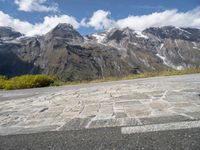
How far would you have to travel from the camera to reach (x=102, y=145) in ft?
12.5

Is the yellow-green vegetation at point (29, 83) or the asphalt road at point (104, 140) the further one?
the yellow-green vegetation at point (29, 83)

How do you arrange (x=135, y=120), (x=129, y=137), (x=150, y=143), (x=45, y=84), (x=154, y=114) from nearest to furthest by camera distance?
(x=150, y=143) → (x=129, y=137) → (x=135, y=120) → (x=154, y=114) → (x=45, y=84)

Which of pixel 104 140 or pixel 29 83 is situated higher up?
pixel 29 83

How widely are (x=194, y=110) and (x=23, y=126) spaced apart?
3516mm

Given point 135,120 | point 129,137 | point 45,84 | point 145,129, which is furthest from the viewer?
point 45,84

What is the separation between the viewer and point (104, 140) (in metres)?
4.02

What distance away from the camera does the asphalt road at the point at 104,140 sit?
3.61 m

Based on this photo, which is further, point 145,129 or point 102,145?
point 145,129

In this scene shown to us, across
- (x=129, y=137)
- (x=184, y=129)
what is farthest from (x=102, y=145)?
(x=184, y=129)

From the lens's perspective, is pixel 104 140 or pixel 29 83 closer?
pixel 104 140

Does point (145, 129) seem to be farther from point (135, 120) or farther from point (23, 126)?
point (23, 126)

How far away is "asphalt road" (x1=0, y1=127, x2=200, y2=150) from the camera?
11.8ft

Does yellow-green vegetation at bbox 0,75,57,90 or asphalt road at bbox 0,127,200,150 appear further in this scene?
yellow-green vegetation at bbox 0,75,57,90

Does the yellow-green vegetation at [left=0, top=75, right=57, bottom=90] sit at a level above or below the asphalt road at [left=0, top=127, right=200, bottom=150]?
above
